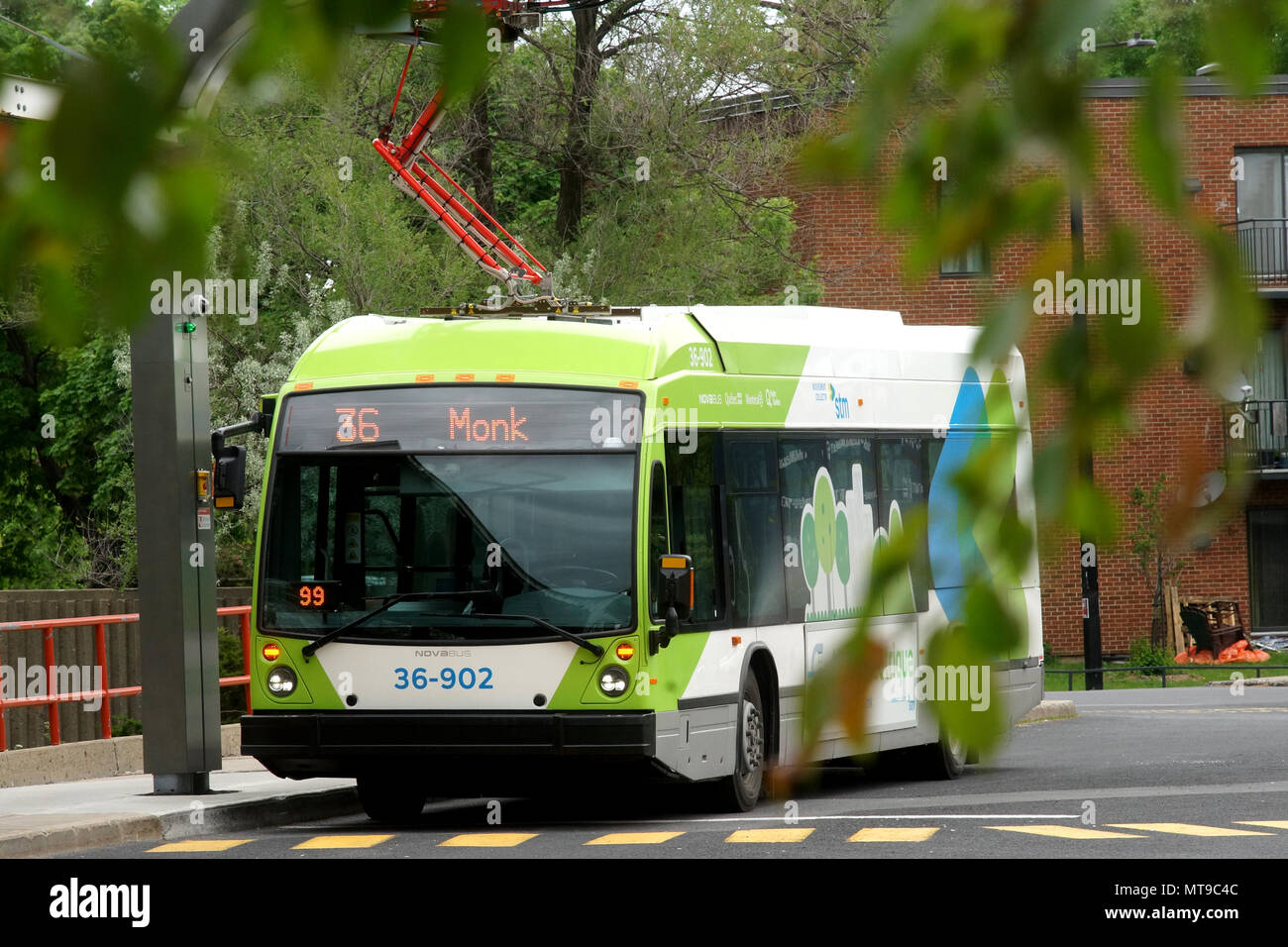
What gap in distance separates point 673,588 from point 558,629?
770 millimetres

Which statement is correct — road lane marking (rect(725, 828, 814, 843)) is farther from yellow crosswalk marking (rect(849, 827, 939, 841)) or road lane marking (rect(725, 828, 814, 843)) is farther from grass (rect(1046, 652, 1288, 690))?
grass (rect(1046, 652, 1288, 690))

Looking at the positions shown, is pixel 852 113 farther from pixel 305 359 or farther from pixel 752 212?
pixel 752 212

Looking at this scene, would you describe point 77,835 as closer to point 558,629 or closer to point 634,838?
point 558,629

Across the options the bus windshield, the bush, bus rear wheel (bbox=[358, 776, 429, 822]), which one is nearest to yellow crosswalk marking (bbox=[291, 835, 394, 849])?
bus rear wheel (bbox=[358, 776, 429, 822])

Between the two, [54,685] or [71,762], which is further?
[71,762]

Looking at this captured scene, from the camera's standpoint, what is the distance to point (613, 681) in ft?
40.5

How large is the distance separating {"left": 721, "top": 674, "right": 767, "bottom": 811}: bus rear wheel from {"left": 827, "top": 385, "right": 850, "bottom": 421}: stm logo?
7.82 ft

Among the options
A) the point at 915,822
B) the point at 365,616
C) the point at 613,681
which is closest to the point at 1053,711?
the point at 915,822

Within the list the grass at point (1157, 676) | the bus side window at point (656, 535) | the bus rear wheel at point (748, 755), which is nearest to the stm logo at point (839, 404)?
the bus rear wheel at point (748, 755)

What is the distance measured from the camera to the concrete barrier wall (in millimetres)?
16547

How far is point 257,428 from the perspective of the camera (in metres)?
13.8

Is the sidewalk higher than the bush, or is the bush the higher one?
the sidewalk

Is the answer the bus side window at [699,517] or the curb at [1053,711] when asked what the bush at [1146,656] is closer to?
the curb at [1053,711]
